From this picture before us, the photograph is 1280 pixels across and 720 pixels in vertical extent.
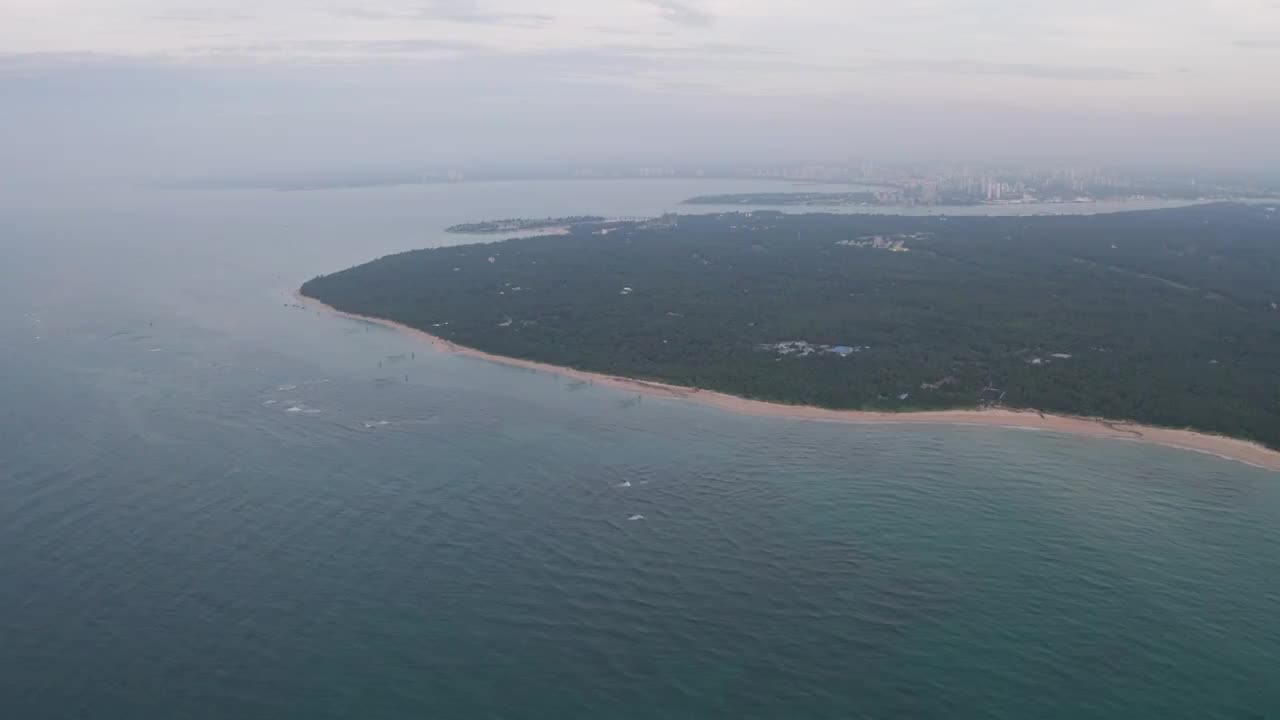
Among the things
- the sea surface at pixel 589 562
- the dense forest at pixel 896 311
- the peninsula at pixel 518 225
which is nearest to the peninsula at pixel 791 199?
the peninsula at pixel 518 225

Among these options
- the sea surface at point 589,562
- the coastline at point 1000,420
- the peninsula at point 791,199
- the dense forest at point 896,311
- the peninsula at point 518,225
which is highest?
Result: the peninsula at point 791,199

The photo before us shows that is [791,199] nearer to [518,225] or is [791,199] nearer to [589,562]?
[518,225]

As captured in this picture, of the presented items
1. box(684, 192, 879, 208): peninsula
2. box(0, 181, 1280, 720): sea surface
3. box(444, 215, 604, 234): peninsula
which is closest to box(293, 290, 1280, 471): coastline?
box(0, 181, 1280, 720): sea surface

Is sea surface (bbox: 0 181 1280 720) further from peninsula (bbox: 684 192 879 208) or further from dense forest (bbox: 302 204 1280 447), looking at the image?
peninsula (bbox: 684 192 879 208)

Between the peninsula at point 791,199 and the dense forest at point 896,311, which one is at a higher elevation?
the peninsula at point 791,199

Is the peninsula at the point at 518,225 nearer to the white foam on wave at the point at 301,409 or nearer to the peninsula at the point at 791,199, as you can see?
the peninsula at the point at 791,199
